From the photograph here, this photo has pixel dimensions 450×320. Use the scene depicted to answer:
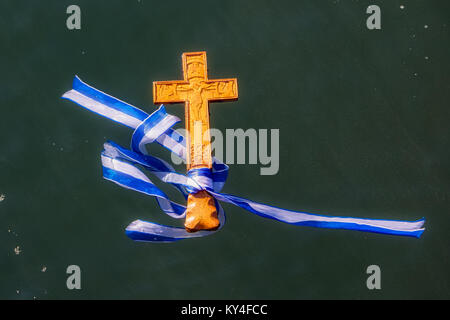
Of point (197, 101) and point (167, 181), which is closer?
point (167, 181)

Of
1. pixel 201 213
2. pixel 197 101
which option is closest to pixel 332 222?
pixel 201 213

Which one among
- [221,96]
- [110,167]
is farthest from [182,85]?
[110,167]

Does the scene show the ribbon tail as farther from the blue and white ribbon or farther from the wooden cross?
the wooden cross

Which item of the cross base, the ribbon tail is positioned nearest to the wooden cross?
the cross base

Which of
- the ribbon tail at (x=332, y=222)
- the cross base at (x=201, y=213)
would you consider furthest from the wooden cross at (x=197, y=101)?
the ribbon tail at (x=332, y=222)

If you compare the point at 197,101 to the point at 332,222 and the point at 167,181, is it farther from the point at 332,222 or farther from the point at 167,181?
the point at 332,222

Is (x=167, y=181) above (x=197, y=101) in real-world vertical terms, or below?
below
